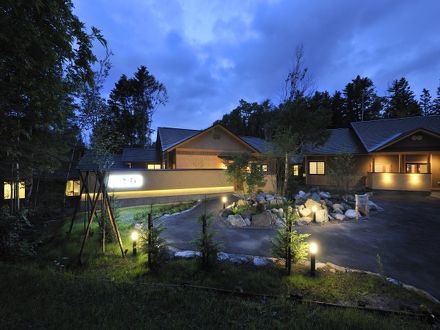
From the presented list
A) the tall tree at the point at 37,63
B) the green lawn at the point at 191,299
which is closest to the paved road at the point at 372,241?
the green lawn at the point at 191,299

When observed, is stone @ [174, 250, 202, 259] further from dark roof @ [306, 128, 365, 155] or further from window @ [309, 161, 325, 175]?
window @ [309, 161, 325, 175]

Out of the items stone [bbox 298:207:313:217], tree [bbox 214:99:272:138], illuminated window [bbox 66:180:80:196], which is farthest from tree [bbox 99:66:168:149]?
stone [bbox 298:207:313:217]

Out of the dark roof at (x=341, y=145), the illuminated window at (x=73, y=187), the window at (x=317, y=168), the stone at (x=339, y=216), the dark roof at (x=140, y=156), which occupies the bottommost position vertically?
the stone at (x=339, y=216)

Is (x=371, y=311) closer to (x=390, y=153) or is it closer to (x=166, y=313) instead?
(x=166, y=313)

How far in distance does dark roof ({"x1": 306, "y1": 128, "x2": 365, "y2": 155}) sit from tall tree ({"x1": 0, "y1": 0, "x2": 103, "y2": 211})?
20.2m

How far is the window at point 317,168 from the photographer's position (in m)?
24.2

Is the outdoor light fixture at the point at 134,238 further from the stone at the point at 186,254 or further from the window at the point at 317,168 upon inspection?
the window at the point at 317,168

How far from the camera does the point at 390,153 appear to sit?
20.1 metres

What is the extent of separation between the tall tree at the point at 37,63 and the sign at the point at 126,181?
27.8 feet

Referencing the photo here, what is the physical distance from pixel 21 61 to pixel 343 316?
585 centimetres

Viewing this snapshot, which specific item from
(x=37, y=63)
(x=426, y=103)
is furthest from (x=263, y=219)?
(x=426, y=103)

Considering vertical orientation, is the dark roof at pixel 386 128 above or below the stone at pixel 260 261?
above

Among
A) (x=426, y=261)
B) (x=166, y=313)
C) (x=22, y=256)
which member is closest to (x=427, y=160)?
(x=426, y=261)

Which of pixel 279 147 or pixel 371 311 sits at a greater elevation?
pixel 279 147
